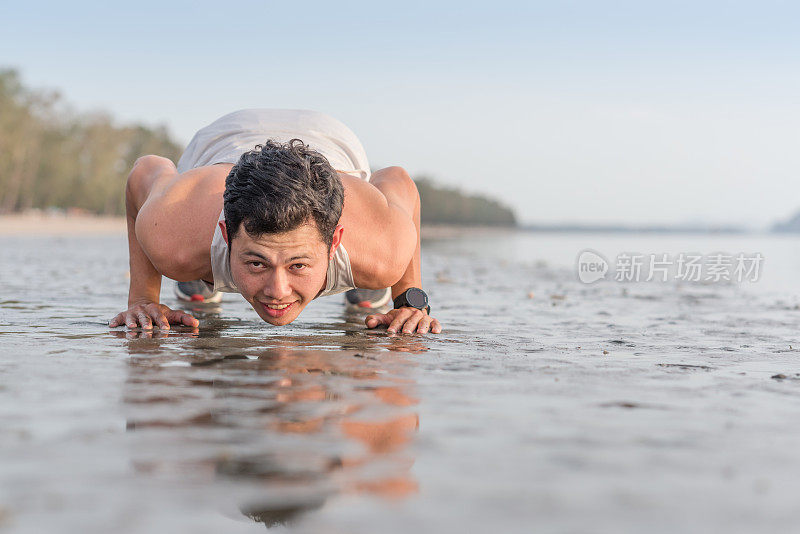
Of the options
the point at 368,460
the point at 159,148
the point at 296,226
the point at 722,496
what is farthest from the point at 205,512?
the point at 159,148

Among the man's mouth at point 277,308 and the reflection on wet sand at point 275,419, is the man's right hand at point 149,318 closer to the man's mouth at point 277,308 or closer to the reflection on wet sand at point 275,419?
the reflection on wet sand at point 275,419

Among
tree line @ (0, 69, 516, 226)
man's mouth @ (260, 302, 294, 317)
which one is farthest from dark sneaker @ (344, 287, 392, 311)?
tree line @ (0, 69, 516, 226)

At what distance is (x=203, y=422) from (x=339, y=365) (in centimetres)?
116

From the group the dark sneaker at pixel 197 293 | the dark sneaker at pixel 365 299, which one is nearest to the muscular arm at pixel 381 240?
the dark sneaker at pixel 365 299

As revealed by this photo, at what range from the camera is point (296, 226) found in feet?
12.5

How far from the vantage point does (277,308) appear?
4.20 meters

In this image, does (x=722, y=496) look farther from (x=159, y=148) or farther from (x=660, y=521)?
(x=159, y=148)

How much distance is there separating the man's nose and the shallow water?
0.27 meters

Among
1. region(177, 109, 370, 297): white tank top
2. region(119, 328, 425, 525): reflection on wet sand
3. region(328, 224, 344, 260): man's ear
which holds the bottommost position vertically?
region(119, 328, 425, 525): reflection on wet sand

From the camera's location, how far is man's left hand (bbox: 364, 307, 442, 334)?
15.8 ft

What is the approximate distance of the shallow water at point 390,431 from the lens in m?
1.67

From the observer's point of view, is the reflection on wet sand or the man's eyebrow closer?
the reflection on wet sand

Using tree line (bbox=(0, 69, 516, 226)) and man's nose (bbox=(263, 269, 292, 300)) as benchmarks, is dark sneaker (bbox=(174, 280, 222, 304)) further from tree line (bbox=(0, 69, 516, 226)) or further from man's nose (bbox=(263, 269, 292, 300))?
tree line (bbox=(0, 69, 516, 226))

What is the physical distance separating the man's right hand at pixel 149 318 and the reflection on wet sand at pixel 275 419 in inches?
22.1
